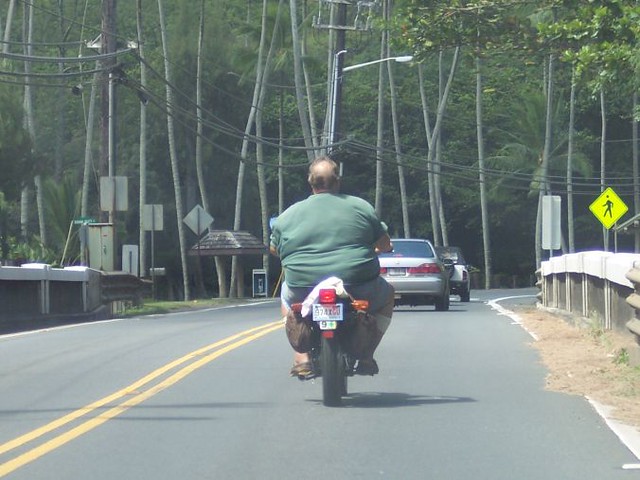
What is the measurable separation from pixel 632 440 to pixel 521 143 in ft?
183

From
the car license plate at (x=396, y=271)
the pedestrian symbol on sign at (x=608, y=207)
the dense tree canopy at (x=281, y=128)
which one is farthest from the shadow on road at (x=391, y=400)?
the dense tree canopy at (x=281, y=128)

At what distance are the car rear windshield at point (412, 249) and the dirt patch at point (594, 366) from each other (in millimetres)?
7740

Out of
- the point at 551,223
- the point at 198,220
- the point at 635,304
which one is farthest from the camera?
the point at 198,220

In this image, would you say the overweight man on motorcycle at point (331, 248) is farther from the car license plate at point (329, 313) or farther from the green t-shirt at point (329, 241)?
the car license plate at point (329, 313)

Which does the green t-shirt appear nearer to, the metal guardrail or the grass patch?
the metal guardrail

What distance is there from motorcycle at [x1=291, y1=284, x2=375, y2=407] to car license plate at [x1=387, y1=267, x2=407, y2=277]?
14.5 meters

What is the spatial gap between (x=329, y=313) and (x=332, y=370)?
A: 17.7 inches

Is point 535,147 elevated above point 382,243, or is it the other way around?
point 535,147

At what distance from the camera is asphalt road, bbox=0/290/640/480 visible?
7.67 metres

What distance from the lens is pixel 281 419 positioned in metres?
9.23

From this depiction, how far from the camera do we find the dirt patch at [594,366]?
10.1 meters

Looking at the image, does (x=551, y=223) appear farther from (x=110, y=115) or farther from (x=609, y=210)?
(x=110, y=115)

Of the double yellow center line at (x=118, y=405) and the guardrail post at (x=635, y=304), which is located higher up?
the guardrail post at (x=635, y=304)

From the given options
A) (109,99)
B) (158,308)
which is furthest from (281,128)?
(158,308)
